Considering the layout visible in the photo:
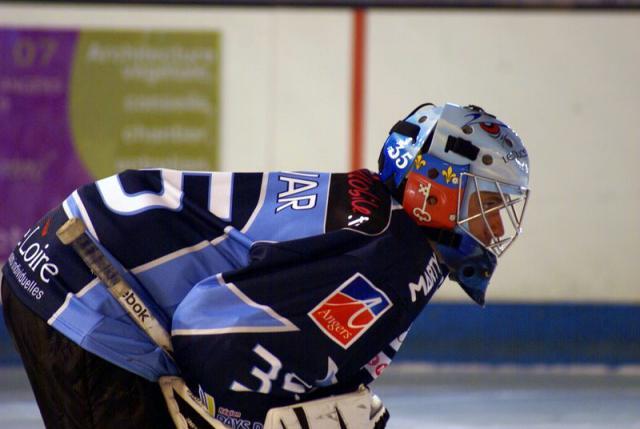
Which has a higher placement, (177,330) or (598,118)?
(177,330)

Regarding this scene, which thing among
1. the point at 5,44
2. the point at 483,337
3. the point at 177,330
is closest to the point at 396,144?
the point at 177,330

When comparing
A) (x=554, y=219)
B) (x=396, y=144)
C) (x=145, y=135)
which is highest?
(x=396, y=144)

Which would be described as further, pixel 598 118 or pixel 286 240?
pixel 598 118

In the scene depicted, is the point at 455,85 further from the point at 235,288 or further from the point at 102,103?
the point at 235,288

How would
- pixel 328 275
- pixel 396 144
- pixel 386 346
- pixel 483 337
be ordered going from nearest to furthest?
pixel 328 275 < pixel 386 346 < pixel 396 144 < pixel 483 337

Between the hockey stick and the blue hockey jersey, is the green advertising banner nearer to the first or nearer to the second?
the blue hockey jersey

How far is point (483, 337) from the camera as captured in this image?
6062mm

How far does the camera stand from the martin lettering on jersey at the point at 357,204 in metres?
2.13

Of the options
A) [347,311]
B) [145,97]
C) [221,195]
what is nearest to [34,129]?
[145,97]

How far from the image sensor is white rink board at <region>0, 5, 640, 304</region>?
242 inches

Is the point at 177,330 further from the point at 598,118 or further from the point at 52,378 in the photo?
the point at 598,118

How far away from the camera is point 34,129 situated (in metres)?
6.14

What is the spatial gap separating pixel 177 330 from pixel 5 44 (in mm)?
4395

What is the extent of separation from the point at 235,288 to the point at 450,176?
0.51m
